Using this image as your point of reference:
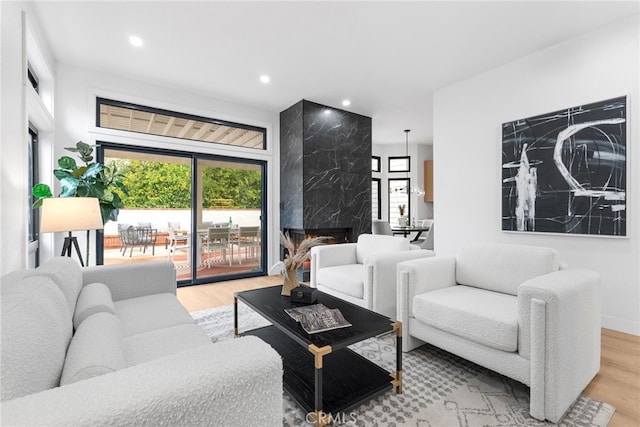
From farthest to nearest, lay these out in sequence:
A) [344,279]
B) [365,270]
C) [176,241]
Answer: [176,241]
[344,279]
[365,270]

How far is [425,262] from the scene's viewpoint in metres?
2.30

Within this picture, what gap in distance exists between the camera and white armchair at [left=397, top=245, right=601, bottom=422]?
1516 millimetres

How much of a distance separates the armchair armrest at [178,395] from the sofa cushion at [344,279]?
2002 millimetres

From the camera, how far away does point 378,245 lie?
131 inches

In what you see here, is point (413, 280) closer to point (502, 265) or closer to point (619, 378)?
point (502, 265)

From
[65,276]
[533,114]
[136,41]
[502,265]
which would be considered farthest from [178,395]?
[533,114]

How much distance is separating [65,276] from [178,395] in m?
1.26

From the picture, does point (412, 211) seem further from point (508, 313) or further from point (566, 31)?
point (508, 313)

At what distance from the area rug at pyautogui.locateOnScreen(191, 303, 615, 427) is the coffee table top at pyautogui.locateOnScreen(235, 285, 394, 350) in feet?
1.28

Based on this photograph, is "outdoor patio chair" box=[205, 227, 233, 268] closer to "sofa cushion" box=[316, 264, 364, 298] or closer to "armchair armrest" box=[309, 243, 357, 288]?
"armchair armrest" box=[309, 243, 357, 288]

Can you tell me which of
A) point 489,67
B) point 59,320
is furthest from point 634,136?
point 59,320

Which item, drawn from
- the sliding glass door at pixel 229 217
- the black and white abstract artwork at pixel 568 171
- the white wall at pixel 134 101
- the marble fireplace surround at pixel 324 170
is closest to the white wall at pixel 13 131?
the white wall at pixel 134 101

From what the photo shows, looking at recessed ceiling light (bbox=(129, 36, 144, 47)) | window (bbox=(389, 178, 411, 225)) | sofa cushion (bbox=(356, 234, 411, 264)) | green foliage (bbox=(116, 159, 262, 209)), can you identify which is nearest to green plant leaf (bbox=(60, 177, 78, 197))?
green foliage (bbox=(116, 159, 262, 209))

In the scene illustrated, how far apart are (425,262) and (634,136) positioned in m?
2.19
